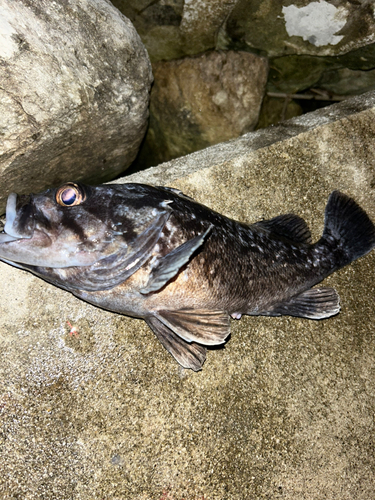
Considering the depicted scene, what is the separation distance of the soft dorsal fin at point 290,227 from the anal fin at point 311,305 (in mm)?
510

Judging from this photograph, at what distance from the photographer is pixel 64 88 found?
2.95 meters

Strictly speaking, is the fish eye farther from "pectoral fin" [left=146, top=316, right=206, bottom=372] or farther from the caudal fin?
the caudal fin

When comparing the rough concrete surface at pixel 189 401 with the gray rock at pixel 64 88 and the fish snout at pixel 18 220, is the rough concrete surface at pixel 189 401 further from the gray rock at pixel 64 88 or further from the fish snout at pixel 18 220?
the fish snout at pixel 18 220

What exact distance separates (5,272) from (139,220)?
1503mm

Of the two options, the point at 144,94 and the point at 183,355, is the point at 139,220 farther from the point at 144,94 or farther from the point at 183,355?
the point at 144,94

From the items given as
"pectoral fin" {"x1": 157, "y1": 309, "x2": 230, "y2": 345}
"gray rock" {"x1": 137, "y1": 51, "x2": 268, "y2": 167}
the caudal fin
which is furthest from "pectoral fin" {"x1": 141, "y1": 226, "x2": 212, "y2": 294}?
"gray rock" {"x1": 137, "y1": 51, "x2": 268, "y2": 167}

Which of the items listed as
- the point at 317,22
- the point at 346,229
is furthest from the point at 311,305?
the point at 317,22

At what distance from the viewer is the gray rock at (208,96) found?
15.5ft

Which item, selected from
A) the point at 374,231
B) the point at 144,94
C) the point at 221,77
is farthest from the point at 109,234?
the point at 221,77

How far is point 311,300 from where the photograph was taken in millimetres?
3297

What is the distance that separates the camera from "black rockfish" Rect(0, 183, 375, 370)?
238 cm

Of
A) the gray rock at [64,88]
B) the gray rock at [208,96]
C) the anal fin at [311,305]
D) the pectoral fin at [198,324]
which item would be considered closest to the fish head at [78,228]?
the pectoral fin at [198,324]

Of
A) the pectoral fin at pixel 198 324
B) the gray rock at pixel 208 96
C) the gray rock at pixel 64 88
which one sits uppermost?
the gray rock at pixel 64 88

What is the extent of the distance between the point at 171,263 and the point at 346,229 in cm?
205
